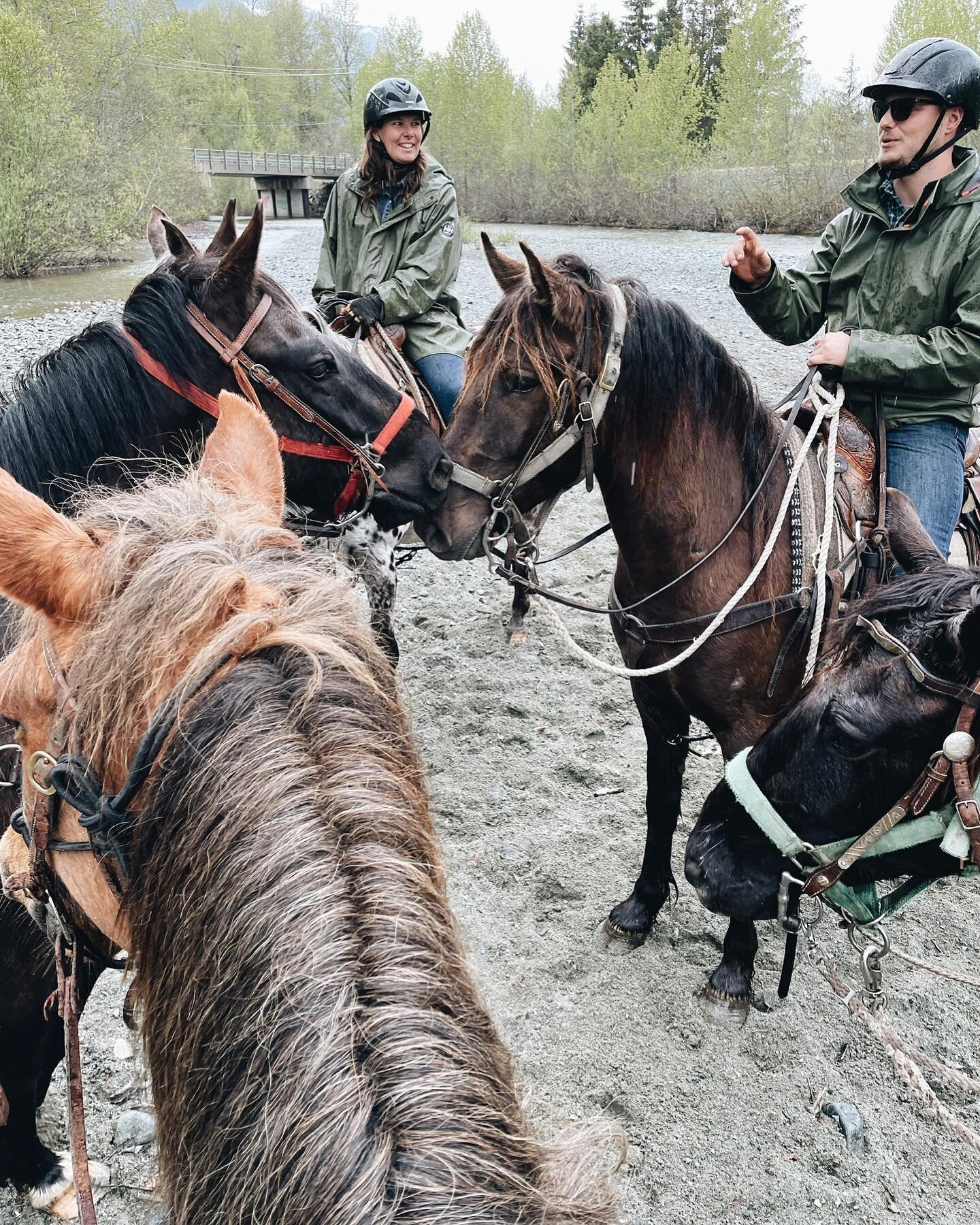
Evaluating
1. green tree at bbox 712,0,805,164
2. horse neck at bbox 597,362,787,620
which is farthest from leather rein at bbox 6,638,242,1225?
green tree at bbox 712,0,805,164

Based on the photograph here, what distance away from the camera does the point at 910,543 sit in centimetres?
228

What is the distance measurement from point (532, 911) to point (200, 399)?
239cm

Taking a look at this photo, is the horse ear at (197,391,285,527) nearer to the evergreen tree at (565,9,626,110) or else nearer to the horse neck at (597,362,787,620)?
the horse neck at (597,362,787,620)

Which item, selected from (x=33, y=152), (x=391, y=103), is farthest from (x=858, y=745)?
(x=33, y=152)

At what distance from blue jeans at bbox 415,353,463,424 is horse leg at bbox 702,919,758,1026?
3.27 metres

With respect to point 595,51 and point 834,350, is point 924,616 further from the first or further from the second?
point 595,51

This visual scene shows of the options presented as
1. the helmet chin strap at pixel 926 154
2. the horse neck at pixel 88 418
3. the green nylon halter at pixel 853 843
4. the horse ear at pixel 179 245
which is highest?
the helmet chin strap at pixel 926 154

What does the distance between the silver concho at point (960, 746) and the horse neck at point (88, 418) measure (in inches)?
88.4

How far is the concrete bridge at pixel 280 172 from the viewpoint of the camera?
56125 millimetres

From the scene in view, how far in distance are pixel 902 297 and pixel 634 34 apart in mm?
52305

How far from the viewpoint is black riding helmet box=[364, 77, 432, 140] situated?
172 inches

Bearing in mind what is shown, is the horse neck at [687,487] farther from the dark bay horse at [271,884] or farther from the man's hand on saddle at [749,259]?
the dark bay horse at [271,884]

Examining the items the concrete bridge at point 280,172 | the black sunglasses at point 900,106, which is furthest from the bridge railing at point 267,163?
the black sunglasses at point 900,106

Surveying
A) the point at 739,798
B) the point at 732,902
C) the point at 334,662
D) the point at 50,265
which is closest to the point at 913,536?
the point at 739,798
